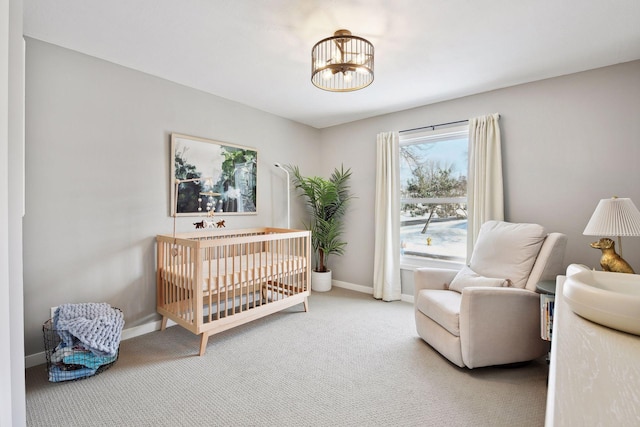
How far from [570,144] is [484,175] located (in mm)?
701

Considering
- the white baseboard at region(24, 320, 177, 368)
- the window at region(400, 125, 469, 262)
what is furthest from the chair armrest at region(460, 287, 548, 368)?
the white baseboard at region(24, 320, 177, 368)

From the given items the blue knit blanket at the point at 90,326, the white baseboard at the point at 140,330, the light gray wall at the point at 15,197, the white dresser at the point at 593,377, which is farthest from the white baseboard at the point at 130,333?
the white dresser at the point at 593,377

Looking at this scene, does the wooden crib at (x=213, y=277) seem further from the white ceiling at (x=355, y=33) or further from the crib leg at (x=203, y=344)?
the white ceiling at (x=355, y=33)

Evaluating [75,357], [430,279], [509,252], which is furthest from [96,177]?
[509,252]

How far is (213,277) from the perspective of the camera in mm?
2449

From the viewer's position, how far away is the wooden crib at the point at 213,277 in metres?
2.32

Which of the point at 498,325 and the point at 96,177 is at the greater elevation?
the point at 96,177

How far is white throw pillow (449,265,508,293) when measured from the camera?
225 cm

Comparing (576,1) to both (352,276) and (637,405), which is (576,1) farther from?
(352,276)

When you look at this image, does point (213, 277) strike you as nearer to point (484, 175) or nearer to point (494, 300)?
point (494, 300)

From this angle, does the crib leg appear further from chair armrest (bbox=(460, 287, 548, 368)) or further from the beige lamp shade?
the beige lamp shade

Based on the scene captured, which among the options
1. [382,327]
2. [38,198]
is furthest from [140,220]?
[382,327]

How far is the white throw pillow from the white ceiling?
1.73 metres

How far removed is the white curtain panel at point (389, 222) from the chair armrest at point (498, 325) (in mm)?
1656
